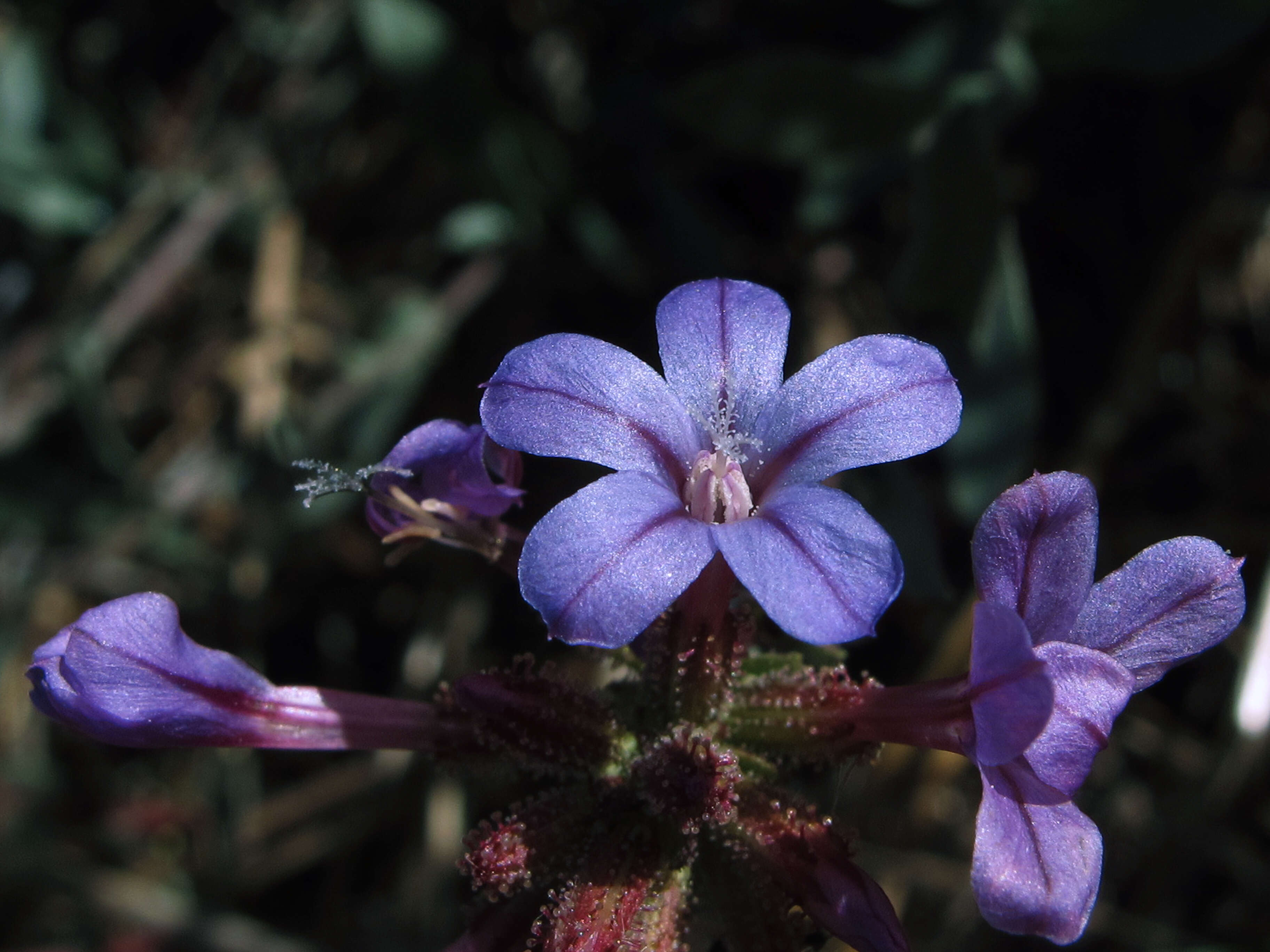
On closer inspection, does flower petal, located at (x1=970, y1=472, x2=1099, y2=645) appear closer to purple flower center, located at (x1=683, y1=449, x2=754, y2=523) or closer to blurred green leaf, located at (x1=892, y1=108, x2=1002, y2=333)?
purple flower center, located at (x1=683, y1=449, x2=754, y2=523)

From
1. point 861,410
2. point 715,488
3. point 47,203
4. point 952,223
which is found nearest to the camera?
point 861,410

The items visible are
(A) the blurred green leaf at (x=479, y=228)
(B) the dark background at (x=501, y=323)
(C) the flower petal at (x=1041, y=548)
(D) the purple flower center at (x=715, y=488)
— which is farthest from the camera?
(A) the blurred green leaf at (x=479, y=228)

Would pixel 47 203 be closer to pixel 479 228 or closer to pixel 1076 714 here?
pixel 479 228

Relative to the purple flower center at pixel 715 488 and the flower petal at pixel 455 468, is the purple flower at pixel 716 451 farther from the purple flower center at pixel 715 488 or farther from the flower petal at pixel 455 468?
the flower petal at pixel 455 468

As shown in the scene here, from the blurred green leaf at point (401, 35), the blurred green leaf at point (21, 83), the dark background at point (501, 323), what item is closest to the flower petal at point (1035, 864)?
the dark background at point (501, 323)

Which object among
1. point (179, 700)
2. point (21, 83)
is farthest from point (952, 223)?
point (21, 83)

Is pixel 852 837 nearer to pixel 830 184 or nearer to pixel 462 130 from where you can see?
pixel 830 184

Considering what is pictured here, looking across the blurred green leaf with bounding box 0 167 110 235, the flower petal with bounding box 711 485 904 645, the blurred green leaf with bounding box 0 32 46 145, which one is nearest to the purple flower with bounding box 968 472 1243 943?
the flower petal with bounding box 711 485 904 645
